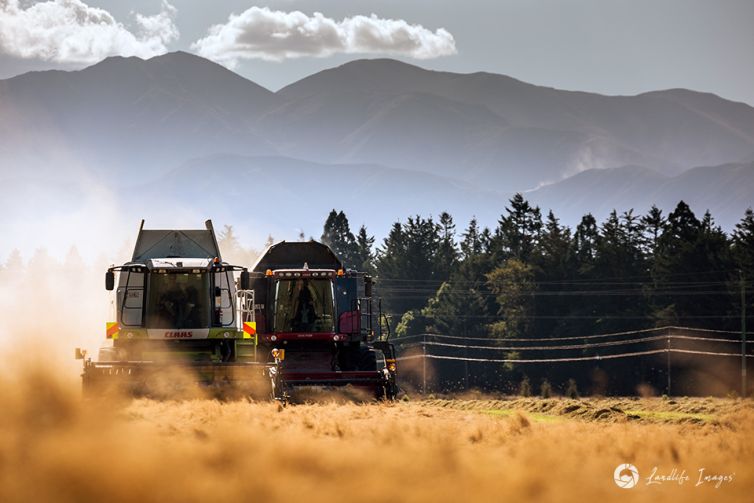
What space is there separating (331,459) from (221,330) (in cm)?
1445

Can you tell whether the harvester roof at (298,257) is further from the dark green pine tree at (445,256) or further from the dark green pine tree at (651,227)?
the dark green pine tree at (445,256)

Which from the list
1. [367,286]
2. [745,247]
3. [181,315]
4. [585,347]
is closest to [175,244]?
[181,315]

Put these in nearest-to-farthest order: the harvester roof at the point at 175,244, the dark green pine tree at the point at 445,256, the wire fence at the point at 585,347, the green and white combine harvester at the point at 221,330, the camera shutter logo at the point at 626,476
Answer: the camera shutter logo at the point at 626,476 < the green and white combine harvester at the point at 221,330 < the harvester roof at the point at 175,244 < the wire fence at the point at 585,347 < the dark green pine tree at the point at 445,256

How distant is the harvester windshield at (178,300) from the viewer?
1156 inches

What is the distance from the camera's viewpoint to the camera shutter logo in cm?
1455

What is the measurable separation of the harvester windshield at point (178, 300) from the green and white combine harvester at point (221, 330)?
2 cm

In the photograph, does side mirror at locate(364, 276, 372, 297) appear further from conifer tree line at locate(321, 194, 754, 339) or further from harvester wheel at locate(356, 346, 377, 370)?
conifer tree line at locate(321, 194, 754, 339)

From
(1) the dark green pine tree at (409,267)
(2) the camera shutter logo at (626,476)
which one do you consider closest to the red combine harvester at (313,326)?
(2) the camera shutter logo at (626,476)

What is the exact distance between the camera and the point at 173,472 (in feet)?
46.6

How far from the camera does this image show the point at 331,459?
602 inches

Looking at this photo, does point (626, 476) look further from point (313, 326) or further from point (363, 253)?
point (363, 253)

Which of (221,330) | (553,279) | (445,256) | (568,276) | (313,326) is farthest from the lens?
(445,256)

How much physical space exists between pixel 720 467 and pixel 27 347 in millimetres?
25906

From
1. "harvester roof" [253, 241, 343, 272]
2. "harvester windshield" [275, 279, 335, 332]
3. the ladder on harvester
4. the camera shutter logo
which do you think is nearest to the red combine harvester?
"harvester windshield" [275, 279, 335, 332]
